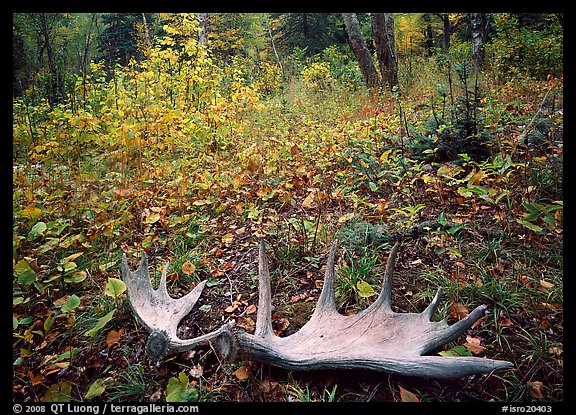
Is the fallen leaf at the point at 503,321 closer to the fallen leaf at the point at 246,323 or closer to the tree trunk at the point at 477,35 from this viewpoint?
the fallen leaf at the point at 246,323

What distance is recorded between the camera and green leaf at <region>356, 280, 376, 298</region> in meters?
2.12

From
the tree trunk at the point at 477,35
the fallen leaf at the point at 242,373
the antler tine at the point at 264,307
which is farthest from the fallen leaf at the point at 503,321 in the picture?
the tree trunk at the point at 477,35

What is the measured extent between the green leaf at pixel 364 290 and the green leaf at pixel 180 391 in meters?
1.09

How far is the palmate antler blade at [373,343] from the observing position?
1439 mm

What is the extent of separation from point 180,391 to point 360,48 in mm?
8106

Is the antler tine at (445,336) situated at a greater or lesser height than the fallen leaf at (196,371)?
greater

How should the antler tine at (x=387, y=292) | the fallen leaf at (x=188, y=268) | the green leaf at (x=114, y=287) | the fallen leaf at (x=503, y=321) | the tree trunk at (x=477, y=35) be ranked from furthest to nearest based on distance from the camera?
the tree trunk at (x=477, y=35)
the fallen leaf at (x=188, y=268)
the green leaf at (x=114, y=287)
the fallen leaf at (x=503, y=321)
the antler tine at (x=387, y=292)

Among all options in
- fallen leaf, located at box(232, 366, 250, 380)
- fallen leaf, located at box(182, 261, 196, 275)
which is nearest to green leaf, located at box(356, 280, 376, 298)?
fallen leaf, located at box(232, 366, 250, 380)

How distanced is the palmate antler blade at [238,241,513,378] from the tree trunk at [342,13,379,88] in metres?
7.03

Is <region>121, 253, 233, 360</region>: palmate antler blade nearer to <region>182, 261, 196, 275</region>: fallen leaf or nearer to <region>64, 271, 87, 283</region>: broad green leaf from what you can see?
<region>182, 261, 196, 275</region>: fallen leaf

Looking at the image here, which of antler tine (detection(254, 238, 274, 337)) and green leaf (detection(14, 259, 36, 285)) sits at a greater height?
green leaf (detection(14, 259, 36, 285))

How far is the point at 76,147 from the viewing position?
4.17m
